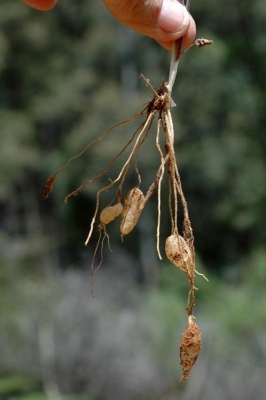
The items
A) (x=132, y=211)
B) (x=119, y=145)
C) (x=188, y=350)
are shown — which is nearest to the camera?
(x=188, y=350)

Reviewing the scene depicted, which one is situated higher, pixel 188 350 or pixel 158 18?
pixel 158 18

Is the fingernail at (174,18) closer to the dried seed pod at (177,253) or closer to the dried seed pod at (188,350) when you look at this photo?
the dried seed pod at (177,253)

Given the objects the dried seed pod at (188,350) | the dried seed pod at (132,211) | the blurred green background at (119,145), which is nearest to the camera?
the dried seed pod at (188,350)

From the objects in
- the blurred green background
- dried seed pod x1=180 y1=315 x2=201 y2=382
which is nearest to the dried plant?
dried seed pod x1=180 y1=315 x2=201 y2=382

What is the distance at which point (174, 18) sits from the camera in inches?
30.8

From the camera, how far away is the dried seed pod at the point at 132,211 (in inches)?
29.9

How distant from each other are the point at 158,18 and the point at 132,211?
238mm

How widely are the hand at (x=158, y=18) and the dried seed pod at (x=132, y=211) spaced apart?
7.2 inches

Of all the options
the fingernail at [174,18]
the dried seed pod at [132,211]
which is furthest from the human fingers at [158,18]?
the dried seed pod at [132,211]

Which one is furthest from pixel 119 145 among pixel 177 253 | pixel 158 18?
pixel 177 253

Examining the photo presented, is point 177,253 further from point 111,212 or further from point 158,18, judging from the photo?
point 158,18

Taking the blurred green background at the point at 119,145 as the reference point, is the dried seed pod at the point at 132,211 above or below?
above

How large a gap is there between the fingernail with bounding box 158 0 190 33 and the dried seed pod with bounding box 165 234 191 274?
0.77 ft

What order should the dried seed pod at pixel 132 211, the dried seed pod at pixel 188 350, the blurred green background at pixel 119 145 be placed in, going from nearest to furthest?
the dried seed pod at pixel 188 350
the dried seed pod at pixel 132 211
the blurred green background at pixel 119 145
